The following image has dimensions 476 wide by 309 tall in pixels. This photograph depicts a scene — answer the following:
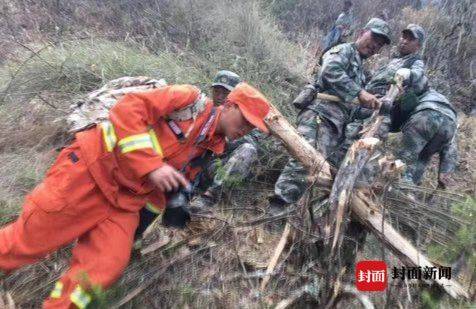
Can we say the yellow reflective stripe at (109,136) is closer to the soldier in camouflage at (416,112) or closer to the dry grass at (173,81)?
the dry grass at (173,81)

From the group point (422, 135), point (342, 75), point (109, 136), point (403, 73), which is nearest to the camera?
point (109, 136)

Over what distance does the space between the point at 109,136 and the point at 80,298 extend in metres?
0.83

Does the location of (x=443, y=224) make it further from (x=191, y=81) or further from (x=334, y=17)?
(x=334, y=17)

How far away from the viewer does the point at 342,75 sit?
14.2 ft

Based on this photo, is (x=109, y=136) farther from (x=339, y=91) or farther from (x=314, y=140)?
(x=339, y=91)

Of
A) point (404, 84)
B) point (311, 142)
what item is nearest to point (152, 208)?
point (311, 142)

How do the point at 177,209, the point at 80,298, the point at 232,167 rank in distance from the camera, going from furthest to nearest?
the point at 232,167
the point at 177,209
the point at 80,298

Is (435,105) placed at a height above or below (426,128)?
above

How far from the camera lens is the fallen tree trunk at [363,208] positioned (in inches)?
90.6

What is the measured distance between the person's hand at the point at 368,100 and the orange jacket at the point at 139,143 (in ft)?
6.54

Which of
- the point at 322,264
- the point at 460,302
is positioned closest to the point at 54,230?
the point at 322,264

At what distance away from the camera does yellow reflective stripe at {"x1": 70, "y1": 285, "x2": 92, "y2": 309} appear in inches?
89.7

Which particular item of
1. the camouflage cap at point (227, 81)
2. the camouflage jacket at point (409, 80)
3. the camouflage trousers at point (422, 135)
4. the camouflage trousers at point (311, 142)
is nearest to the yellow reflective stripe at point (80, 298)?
the camouflage trousers at point (311, 142)

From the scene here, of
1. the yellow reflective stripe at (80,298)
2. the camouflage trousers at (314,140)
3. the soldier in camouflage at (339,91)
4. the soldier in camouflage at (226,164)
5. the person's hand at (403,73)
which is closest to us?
the yellow reflective stripe at (80,298)
